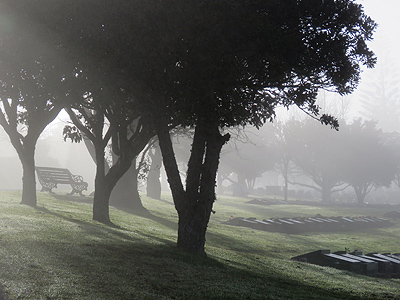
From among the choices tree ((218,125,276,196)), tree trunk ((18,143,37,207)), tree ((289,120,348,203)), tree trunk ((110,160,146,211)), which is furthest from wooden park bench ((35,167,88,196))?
→ tree ((289,120,348,203))

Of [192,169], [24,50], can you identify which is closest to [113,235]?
[192,169]

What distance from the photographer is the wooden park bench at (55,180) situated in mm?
27530

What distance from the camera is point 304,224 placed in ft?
82.6

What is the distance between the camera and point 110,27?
1035cm

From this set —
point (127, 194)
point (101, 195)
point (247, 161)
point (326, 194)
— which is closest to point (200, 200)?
point (101, 195)

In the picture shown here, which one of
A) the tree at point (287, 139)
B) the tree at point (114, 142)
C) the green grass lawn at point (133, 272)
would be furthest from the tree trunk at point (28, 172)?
the tree at point (287, 139)

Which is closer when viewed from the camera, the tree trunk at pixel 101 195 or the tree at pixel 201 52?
the tree at pixel 201 52

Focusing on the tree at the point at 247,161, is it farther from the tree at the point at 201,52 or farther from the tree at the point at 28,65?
the tree at the point at 201,52

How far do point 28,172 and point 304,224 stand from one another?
14891 millimetres

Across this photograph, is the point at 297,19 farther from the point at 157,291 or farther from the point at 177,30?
the point at 157,291

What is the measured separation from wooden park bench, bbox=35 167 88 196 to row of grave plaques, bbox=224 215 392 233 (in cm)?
956

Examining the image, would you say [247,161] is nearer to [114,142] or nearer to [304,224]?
[304,224]

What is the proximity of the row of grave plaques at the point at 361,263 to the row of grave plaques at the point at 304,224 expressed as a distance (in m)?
9.76

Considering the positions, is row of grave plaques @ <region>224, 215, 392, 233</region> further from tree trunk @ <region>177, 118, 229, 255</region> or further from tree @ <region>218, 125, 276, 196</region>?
tree @ <region>218, 125, 276, 196</region>
